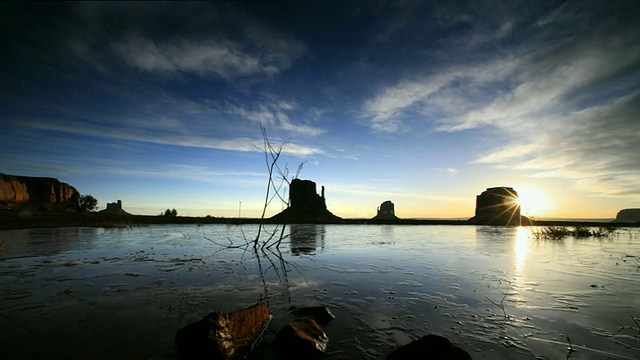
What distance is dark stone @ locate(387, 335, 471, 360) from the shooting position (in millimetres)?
3960

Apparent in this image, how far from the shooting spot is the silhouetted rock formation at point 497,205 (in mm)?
130550

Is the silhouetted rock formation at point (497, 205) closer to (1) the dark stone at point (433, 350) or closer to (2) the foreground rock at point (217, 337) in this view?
(1) the dark stone at point (433, 350)

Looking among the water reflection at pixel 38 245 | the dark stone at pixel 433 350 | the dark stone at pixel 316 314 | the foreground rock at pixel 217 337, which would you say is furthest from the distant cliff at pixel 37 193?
the dark stone at pixel 433 350

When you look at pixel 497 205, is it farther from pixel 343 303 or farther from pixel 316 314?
pixel 316 314

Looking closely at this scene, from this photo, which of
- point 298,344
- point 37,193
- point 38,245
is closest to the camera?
point 298,344

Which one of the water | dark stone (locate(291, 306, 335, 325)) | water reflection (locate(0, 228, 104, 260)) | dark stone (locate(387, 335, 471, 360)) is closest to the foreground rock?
the water

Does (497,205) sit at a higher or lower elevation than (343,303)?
higher

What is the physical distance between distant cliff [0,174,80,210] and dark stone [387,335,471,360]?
108 m

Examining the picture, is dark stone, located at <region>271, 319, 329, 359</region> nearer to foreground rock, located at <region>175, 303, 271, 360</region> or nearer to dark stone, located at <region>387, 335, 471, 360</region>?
foreground rock, located at <region>175, 303, 271, 360</region>

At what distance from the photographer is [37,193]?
303ft

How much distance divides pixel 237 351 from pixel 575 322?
7.18 meters

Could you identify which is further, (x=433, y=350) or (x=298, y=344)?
(x=298, y=344)

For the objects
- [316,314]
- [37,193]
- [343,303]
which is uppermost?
[37,193]

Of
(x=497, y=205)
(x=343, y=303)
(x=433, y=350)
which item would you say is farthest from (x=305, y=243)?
(x=497, y=205)
